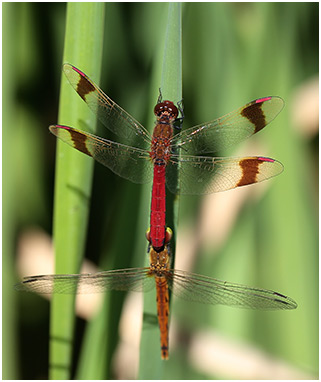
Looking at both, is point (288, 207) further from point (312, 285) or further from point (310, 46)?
point (310, 46)

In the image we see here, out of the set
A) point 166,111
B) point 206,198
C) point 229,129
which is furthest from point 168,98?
point 206,198

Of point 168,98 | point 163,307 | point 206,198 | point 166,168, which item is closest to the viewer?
point 168,98

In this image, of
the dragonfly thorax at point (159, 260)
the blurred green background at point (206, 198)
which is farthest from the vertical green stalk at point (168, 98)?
the blurred green background at point (206, 198)

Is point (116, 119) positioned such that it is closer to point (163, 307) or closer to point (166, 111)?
point (166, 111)

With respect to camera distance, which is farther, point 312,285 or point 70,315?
point 312,285

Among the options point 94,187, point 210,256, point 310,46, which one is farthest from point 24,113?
point 310,46

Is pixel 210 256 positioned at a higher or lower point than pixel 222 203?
lower
